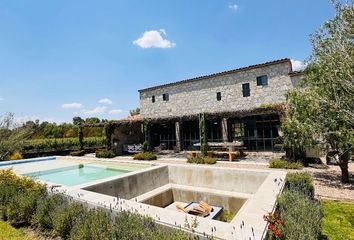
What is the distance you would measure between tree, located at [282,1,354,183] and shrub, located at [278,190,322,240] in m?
2.16

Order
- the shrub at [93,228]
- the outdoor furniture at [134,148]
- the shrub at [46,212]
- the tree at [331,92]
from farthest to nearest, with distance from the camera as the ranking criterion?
the outdoor furniture at [134,148]
the shrub at [46,212]
the tree at [331,92]
the shrub at [93,228]

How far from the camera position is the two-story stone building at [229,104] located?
59.6 ft

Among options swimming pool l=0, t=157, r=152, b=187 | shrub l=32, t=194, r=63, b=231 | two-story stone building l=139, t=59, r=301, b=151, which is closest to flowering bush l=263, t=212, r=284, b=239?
shrub l=32, t=194, r=63, b=231

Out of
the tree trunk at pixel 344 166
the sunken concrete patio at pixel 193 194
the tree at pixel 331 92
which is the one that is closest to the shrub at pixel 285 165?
the tree at pixel 331 92

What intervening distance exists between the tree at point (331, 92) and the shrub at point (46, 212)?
22.9 ft

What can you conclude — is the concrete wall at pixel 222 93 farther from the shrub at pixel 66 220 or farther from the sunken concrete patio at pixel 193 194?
the shrub at pixel 66 220

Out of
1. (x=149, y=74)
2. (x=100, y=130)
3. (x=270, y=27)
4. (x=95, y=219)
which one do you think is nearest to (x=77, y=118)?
(x=100, y=130)

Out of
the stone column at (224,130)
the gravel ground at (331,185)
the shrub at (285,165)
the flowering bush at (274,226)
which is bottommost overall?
the gravel ground at (331,185)

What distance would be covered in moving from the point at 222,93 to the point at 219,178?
46.2 feet

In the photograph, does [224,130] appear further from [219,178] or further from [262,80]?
[219,178]

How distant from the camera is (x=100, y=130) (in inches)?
1330

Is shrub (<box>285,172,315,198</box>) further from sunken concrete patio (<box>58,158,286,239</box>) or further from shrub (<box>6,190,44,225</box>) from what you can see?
shrub (<box>6,190,44,225</box>)

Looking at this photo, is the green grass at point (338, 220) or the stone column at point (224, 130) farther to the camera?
the stone column at point (224, 130)

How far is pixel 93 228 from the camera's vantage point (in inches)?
158
